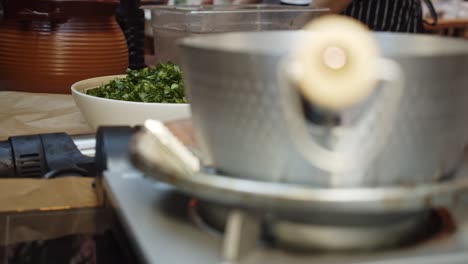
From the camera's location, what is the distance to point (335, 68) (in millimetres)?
396

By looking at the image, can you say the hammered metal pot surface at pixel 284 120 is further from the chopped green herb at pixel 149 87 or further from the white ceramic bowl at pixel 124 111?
the chopped green herb at pixel 149 87

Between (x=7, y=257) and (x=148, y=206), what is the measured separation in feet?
0.66

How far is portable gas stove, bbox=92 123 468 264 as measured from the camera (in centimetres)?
38

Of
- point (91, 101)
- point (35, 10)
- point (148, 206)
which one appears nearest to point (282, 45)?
point (148, 206)

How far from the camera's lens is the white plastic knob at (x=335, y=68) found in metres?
0.38

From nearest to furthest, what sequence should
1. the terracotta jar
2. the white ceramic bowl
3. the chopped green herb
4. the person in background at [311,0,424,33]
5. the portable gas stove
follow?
the portable gas stove < the white ceramic bowl < the chopped green herb < the terracotta jar < the person in background at [311,0,424,33]

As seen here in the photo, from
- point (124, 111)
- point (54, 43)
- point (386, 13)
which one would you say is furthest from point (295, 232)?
point (386, 13)

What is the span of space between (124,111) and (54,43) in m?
0.45

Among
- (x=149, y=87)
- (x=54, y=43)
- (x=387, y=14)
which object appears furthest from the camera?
(x=387, y=14)

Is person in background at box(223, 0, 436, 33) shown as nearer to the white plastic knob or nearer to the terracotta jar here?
the terracotta jar

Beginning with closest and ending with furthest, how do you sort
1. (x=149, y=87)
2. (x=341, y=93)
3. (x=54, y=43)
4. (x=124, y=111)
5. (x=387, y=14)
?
(x=341, y=93), (x=124, y=111), (x=149, y=87), (x=54, y=43), (x=387, y=14)

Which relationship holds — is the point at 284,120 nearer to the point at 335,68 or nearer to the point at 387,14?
the point at 335,68

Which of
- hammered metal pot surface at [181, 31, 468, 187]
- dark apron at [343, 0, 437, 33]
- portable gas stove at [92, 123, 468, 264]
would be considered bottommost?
dark apron at [343, 0, 437, 33]

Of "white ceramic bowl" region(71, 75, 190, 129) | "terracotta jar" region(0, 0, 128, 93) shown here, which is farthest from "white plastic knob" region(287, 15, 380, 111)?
"terracotta jar" region(0, 0, 128, 93)
